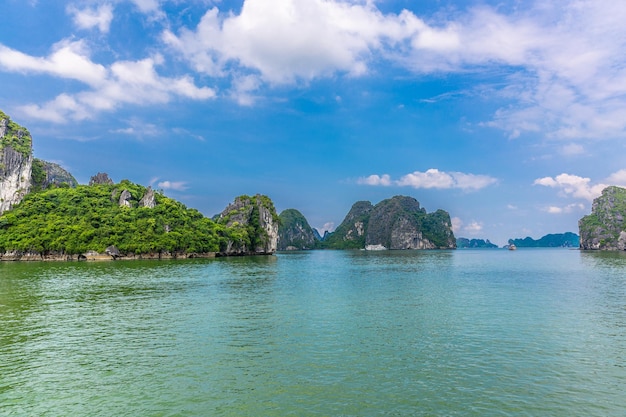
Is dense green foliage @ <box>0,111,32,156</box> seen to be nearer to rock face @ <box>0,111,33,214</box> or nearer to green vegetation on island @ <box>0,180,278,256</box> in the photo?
rock face @ <box>0,111,33,214</box>

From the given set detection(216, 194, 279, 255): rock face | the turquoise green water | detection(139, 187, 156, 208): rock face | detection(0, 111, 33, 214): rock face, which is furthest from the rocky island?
the turquoise green water

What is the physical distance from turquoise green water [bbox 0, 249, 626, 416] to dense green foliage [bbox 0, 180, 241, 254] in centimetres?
7397

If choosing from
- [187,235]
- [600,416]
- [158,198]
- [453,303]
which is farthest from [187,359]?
[158,198]

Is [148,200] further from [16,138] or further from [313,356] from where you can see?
[313,356]

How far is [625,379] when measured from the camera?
15.2 metres

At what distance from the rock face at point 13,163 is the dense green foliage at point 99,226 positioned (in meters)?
3.59

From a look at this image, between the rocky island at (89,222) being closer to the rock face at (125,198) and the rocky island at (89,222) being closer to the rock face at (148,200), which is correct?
the rock face at (125,198)

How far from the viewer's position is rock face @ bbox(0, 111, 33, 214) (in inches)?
4488

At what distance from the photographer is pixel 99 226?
10819 cm

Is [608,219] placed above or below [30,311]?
above

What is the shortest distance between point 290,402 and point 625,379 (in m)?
13.2

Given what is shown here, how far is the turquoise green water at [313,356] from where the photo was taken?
13016 millimetres

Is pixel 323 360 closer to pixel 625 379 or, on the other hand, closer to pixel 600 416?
pixel 600 416

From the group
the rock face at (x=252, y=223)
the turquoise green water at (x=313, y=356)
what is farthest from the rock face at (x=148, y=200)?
the turquoise green water at (x=313, y=356)
